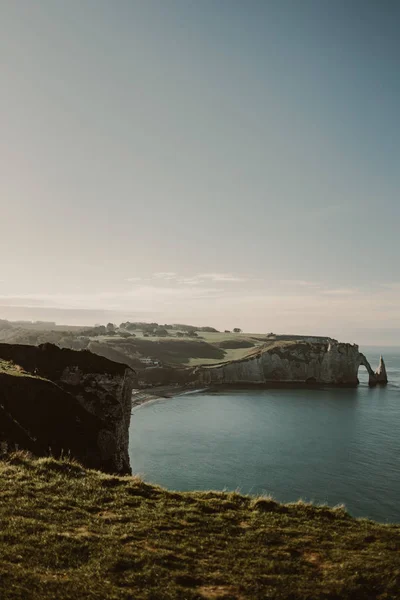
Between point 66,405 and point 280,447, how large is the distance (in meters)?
54.0

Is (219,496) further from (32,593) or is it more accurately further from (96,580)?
(32,593)

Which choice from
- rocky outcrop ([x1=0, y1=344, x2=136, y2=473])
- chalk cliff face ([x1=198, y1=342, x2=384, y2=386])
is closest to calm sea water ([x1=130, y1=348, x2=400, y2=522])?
rocky outcrop ([x1=0, y1=344, x2=136, y2=473])

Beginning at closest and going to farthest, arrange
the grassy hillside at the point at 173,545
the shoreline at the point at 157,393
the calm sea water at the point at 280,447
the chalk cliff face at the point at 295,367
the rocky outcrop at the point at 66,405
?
the grassy hillside at the point at 173,545, the rocky outcrop at the point at 66,405, the calm sea water at the point at 280,447, the shoreline at the point at 157,393, the chalk cliff face at the point at 295,367

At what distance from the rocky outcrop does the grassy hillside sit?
10.5 m

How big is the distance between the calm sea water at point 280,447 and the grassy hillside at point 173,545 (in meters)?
24.9

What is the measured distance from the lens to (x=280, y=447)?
77.7 m

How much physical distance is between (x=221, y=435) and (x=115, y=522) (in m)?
77.7

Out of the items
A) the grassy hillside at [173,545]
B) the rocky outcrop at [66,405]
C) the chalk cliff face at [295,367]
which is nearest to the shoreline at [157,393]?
the chalk cliff face at [295,367]

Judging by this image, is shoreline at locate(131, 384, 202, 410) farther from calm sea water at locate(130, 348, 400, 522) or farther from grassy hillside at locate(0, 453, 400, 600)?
grassy hillside at locate(0, 453, 400, 600)

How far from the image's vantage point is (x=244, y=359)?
175625 millimetres

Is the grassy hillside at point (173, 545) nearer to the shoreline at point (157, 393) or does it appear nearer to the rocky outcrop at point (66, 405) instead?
the rocky outcrop at point (66, 405)

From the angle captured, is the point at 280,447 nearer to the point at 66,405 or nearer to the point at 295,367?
the point at 66,405

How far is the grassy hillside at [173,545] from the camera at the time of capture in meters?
10.0

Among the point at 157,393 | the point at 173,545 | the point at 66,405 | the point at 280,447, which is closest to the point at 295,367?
the point at 157,393
